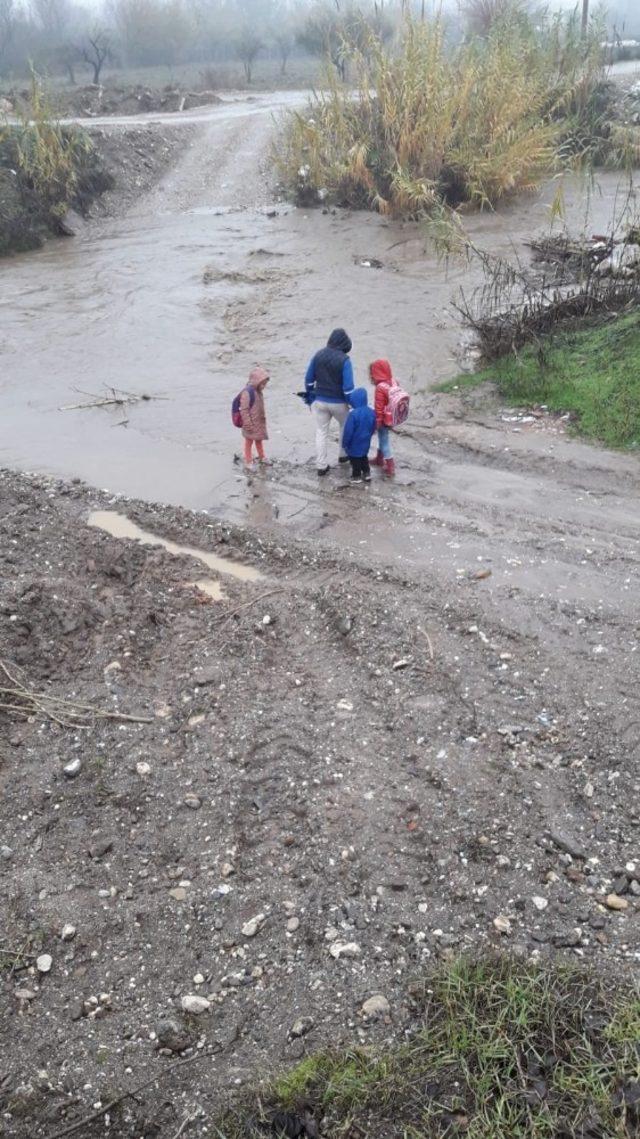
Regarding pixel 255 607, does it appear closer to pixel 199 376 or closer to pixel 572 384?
pixel 572 384

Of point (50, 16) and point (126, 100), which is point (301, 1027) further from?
point (50, 16)

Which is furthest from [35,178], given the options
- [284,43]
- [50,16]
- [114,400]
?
[50,16]

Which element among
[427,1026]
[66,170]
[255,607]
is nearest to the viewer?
[427,1026]

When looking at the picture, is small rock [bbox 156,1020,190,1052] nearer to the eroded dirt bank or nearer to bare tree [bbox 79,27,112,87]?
the eroded dirt bank

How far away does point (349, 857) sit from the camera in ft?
12.8

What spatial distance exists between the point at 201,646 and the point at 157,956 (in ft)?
7.29

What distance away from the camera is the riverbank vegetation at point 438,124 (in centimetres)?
1502

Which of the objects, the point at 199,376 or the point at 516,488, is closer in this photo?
the point at 516,488

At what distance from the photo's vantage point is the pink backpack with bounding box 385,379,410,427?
7.52 meters

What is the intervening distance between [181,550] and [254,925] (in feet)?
12.7

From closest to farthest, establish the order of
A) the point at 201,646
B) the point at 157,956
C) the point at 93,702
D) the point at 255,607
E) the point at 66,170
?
the point at 157,956
the point at 93,702
the point at 201,646
the point at 255,607
the point at 66,170

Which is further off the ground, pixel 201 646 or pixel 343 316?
pixel 343 316

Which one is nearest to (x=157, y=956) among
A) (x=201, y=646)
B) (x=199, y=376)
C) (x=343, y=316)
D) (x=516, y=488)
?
(x=201, y=646)

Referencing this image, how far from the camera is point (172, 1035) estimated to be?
3266 millimetres
